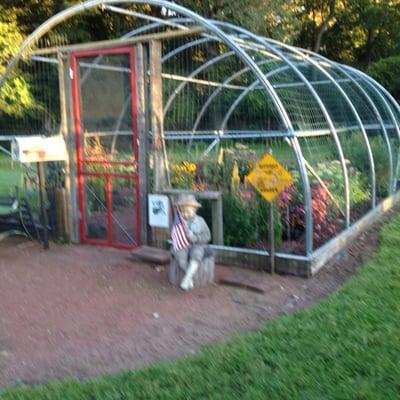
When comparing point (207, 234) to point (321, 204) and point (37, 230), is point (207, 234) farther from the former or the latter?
point (37, 230)

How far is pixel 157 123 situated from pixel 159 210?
3.77 ft

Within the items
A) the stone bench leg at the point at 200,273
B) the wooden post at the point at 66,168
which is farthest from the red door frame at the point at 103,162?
the stone bench leg at the point at 200,273

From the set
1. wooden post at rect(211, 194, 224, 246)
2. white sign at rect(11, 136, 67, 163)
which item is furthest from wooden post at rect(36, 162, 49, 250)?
wooden post at rect(211, 194, 224, 246)

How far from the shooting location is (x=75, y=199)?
7719 mm

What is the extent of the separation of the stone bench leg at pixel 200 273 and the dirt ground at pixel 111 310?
0.13m

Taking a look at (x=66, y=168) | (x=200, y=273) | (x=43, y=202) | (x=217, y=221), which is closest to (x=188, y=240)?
(x=200, y=273)

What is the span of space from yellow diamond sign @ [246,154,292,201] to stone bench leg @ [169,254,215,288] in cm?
92

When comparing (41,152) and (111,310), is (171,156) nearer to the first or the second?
(41,152)

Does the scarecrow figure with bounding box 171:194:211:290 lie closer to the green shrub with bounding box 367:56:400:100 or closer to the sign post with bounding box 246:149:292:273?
the sign post with bounding box 246:149:292:273

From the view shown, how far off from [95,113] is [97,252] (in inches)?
75.5

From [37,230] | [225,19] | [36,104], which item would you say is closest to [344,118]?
[37,230]

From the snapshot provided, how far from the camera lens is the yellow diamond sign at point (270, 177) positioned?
580 centimetres

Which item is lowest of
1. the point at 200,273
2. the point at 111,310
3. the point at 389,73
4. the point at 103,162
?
the point at 111,310

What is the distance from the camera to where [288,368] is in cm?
379
